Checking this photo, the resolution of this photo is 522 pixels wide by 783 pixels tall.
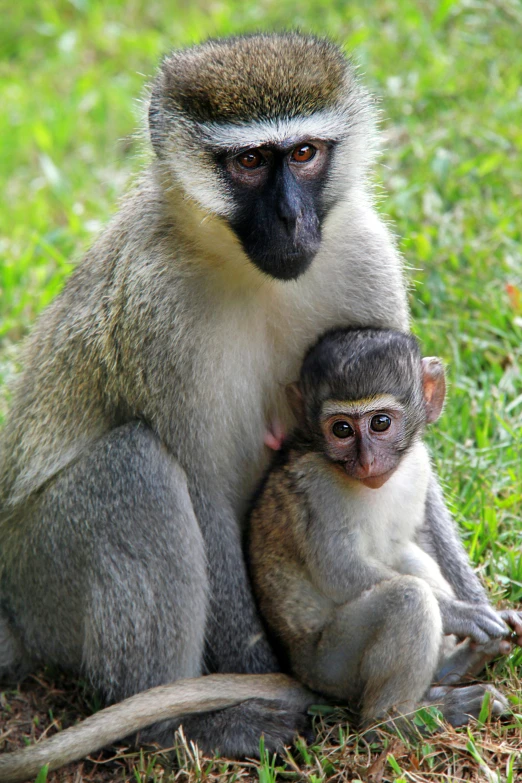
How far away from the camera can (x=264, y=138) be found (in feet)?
12.4

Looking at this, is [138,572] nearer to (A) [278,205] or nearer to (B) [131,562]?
(B) [131,562]

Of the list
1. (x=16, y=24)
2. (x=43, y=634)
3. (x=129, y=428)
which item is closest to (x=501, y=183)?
(x=129, y=428)

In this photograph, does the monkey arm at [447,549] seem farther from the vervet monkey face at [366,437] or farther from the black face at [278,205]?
the black face at [278,205]

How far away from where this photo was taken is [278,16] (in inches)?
369

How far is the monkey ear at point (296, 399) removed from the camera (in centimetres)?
409

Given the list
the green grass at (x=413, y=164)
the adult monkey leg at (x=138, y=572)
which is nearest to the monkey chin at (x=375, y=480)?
the adult monkey leg at (x=138, y=572)

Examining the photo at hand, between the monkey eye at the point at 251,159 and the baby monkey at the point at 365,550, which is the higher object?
the monkey eye at the point at 251,159

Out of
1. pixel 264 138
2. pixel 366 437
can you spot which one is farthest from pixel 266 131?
pixel 366 437

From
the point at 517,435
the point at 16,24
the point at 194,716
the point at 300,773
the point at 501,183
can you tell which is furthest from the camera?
the point at 16,24

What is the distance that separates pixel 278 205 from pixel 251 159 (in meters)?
0.25

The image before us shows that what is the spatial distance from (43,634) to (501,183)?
4235 millimetres

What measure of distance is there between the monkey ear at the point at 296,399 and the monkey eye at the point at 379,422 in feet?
1.10

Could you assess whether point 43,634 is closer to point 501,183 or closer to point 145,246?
point 145,246

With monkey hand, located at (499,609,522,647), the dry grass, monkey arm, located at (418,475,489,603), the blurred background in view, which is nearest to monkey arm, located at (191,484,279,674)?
the dry grass
